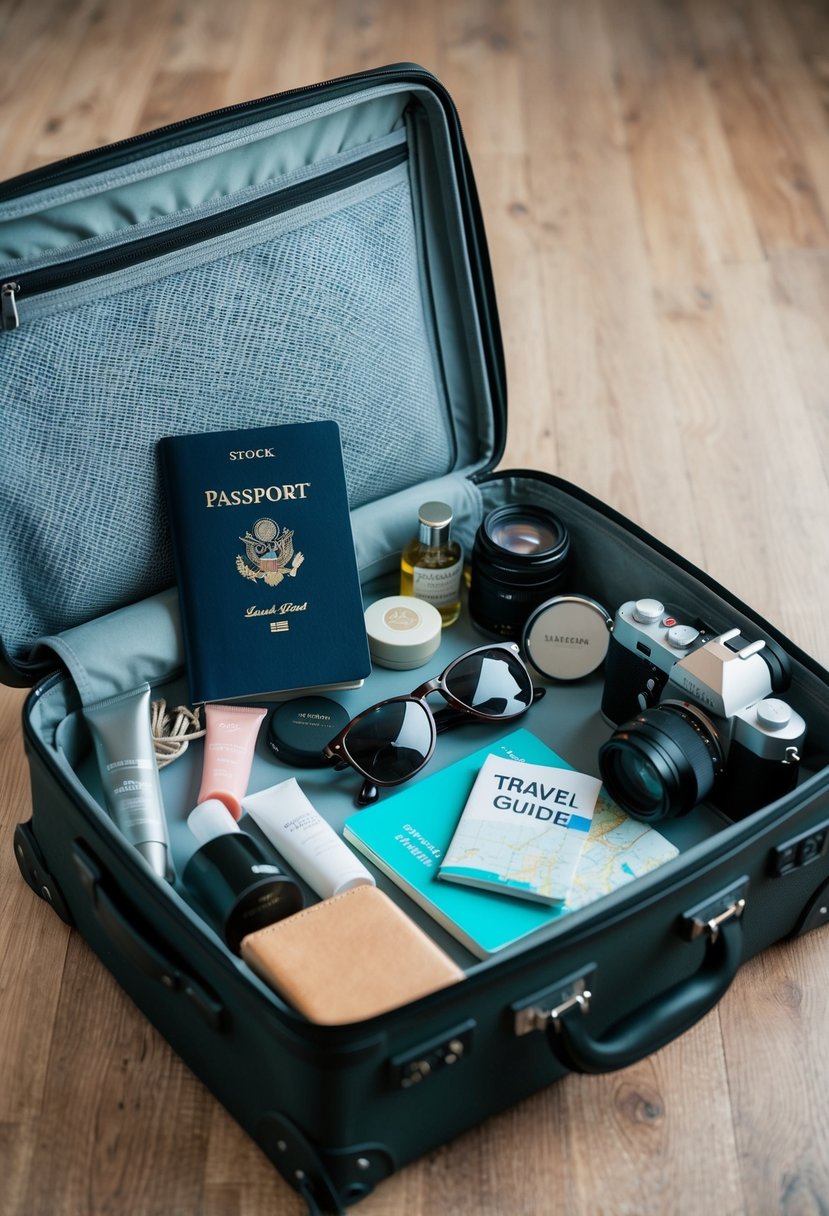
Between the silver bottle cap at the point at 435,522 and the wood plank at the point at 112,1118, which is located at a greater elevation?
the silver bottle cap at the point at 435,522

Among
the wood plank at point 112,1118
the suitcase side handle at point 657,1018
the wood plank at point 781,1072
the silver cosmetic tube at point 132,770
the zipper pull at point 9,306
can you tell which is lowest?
the wood plank at point 781,1072

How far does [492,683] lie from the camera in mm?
1094

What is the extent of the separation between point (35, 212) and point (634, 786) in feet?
2.07

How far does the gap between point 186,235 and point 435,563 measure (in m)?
0.37

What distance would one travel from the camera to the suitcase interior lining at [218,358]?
0.99 meters

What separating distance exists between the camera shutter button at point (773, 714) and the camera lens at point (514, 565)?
10.1 inches

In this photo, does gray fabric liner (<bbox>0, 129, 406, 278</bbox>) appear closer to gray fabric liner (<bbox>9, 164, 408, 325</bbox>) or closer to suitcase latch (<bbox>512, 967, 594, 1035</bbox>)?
Answer: gray fabric liner (<bbox>9, 164, 408, 325</bbox>)

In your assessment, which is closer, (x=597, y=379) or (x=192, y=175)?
(x=192, y=175)

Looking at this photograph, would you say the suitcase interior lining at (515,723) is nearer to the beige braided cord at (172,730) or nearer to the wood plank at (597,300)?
the beige braided cord at (172,730)

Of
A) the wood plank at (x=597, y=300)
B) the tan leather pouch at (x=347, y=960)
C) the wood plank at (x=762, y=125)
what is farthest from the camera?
the wood plank at (x=762, y=125)

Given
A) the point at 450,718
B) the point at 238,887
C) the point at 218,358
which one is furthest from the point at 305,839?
the point at 218,358

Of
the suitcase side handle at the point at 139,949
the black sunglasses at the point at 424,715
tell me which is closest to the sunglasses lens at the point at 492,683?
the black sunglasses at the point at 424,715

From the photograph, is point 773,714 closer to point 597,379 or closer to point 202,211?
point 202,211

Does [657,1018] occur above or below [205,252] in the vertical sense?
below
